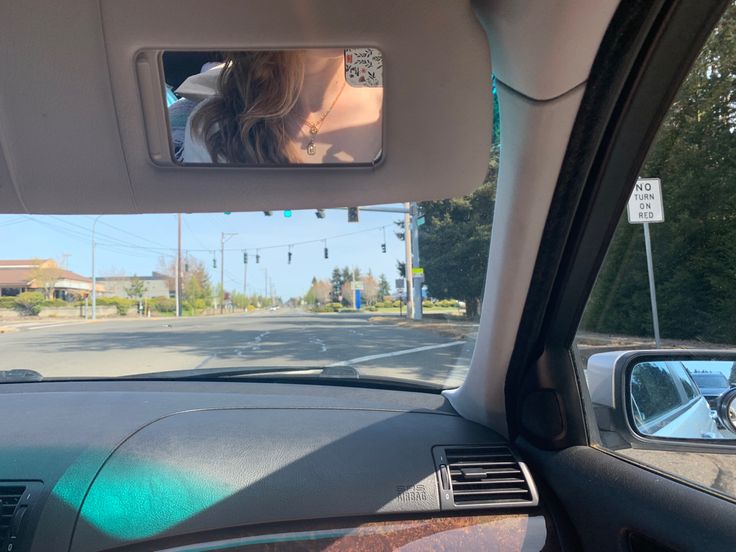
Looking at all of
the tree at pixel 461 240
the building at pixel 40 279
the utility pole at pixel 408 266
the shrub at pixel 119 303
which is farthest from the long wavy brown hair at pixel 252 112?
the shrub at pixel 119 303

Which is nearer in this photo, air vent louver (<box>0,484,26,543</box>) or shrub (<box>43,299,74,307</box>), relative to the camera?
air vent louver (<box>0,484,26,543</box>)

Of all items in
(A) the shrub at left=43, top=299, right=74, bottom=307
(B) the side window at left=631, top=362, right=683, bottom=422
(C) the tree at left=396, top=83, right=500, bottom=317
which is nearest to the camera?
(B) the side window at left=631, top=362, right=683, bottom=422

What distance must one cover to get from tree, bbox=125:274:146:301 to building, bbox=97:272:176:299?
19 millimetres

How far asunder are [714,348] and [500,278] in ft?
2.64

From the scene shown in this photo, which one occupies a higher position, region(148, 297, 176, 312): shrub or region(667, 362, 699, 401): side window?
region(148, 297, 176, 312): shrub

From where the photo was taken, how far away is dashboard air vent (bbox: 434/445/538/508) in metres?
2.27

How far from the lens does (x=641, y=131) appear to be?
1845mm

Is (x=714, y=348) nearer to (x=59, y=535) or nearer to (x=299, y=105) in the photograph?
(x=299, y=105)

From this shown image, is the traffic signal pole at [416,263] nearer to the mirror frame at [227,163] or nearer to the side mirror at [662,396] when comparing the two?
the mirror frame at [227,163]

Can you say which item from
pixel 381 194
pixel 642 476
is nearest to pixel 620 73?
pixel 381 194

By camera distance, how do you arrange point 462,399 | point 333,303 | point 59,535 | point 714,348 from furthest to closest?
point 333,303 < point 462,399 < point 59,535 < point 714,348

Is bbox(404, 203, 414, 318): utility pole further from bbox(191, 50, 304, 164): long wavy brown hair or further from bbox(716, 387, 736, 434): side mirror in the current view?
bbox(716, 387, 736, 434): side mirror

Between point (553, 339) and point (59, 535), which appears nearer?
point (59, 535)

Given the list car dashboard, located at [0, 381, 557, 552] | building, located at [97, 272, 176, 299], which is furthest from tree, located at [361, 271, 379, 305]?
car dashboard, located at [0, 381, 557, 552]
